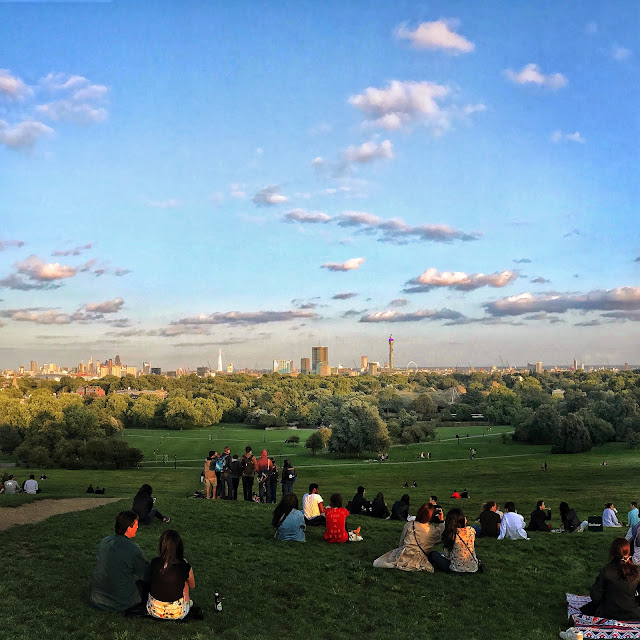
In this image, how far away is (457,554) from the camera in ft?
45.1

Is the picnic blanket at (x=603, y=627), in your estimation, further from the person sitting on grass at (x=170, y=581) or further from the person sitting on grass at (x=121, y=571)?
the person sitting on grass at (x=121, y=571)

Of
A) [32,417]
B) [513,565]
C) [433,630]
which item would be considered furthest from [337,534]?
[32,417]

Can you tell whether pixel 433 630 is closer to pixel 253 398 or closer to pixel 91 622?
pixel 91 622

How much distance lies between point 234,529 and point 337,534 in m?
3.65

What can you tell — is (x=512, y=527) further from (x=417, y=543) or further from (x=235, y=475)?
(x=235, y=475)

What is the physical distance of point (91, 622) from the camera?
10273 mm

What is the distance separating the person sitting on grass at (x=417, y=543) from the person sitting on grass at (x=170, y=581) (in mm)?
5219

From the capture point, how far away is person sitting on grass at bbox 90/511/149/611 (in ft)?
34.2

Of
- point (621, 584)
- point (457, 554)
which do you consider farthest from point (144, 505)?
point (621, 584)

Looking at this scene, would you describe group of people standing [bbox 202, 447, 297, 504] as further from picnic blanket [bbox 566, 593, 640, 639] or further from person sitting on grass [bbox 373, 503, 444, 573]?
picnic blanket [bbox 566, 593, 640, 639]

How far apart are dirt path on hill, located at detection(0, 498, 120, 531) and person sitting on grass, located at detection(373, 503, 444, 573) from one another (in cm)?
1116

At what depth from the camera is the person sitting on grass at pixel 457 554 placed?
1345cm

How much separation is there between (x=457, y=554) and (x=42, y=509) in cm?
1487

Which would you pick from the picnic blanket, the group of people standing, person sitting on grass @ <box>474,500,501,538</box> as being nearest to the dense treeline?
the group of people standing
